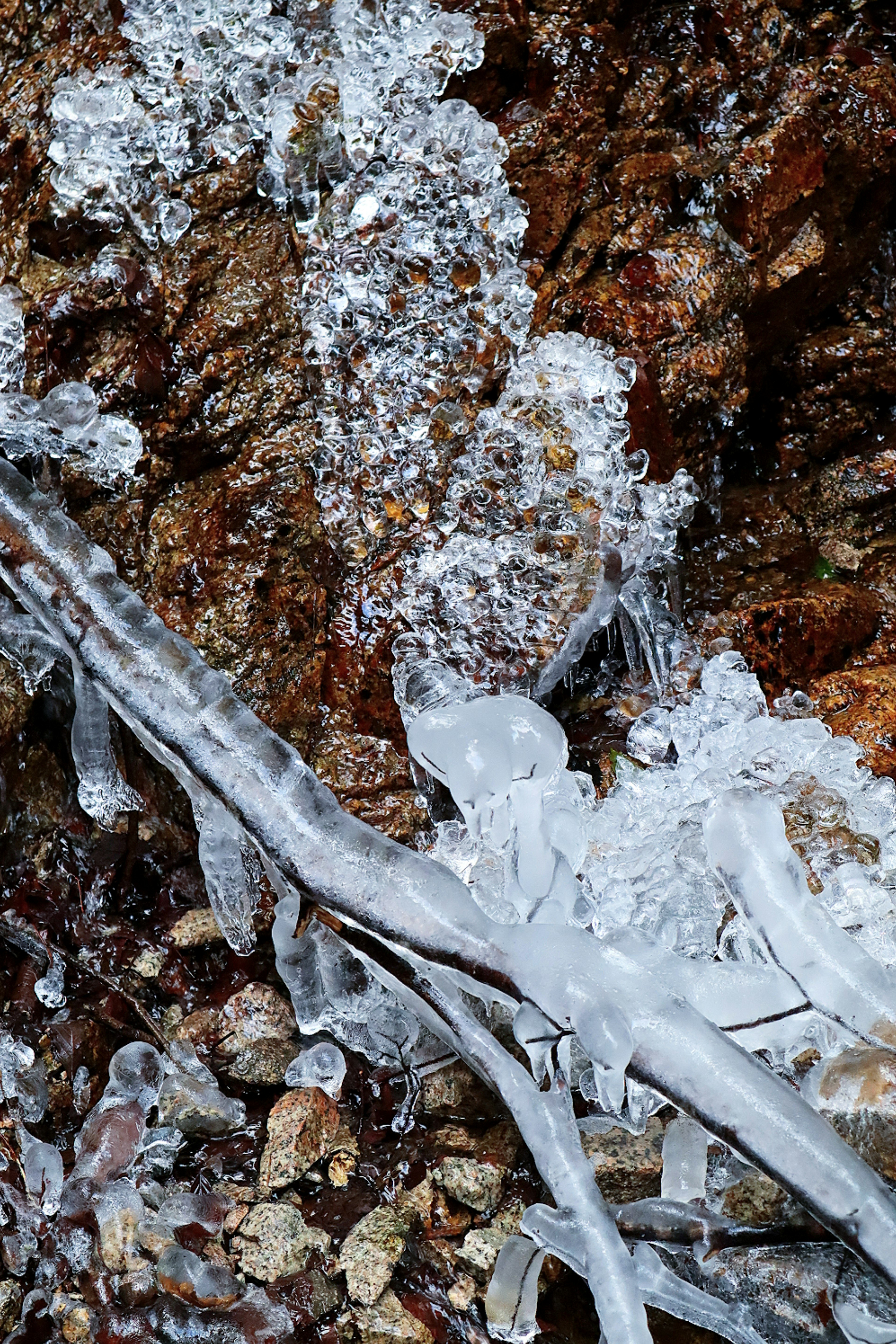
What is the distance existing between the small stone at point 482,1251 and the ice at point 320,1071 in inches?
17.6

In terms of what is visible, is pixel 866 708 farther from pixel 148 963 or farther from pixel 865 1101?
pixel 148 963

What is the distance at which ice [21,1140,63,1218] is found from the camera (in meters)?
A: 2.26

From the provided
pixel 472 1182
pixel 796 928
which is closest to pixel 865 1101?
pixel 796 928

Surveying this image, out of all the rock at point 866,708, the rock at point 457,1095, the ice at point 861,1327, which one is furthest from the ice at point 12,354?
the ice at point 861,1327

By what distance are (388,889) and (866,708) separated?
150 cm

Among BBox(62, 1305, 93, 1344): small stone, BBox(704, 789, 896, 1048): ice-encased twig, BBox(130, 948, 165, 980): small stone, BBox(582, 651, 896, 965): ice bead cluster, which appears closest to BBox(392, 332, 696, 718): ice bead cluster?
BBox(582, 651, 896, 965): ice bead cluster

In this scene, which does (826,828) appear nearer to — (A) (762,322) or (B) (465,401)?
(B) (465,401)

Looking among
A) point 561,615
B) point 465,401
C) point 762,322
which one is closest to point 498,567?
point 561,615

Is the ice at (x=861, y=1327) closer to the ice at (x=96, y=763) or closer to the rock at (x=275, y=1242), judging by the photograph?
the rock at (x=275, y=1242)

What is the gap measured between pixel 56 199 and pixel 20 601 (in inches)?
43.6

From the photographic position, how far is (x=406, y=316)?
10.0 feet

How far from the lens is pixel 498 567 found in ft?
10.1

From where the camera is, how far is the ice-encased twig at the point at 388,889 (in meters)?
1.82

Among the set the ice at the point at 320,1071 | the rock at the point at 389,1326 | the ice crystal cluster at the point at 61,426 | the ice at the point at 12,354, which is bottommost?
the rock at the point at 389,1326
